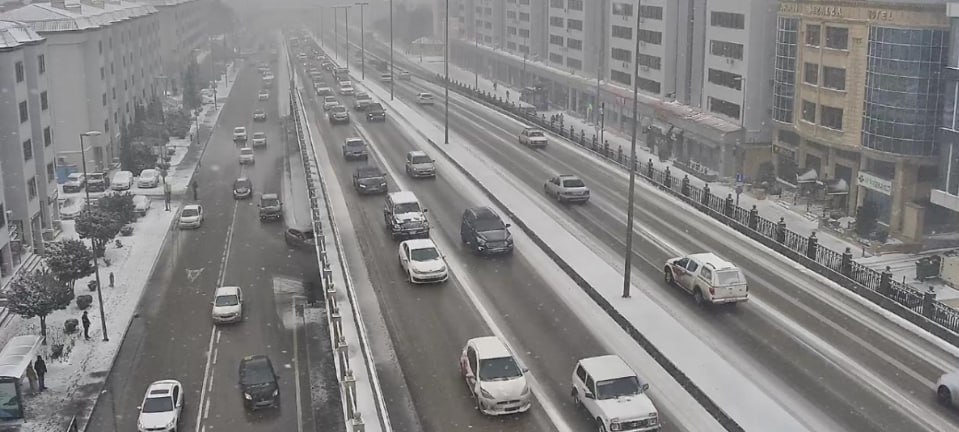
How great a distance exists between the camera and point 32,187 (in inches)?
2012

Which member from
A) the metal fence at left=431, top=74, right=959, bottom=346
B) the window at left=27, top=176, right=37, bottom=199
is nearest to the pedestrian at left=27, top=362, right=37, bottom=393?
the window at left=27, top=176, right=37, bottom=199

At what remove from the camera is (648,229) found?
41.1 m

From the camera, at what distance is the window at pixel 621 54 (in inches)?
3622

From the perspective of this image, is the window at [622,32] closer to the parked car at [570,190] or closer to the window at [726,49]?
the window at [726,49]

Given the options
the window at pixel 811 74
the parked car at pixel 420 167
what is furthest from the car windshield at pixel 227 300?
the window at pixel 811 74

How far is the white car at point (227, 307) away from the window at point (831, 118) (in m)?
36.3

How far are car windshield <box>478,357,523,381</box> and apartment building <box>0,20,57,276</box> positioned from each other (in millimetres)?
30162

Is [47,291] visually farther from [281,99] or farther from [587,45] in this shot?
[281,99]

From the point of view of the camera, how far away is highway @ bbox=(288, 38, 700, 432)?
23.3 m

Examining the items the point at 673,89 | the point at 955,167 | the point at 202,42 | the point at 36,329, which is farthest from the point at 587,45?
the point at 202,42

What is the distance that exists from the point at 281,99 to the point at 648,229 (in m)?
88.3

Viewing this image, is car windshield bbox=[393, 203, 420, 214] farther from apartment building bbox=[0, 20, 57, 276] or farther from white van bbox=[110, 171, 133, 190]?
white van bbox=[110, 171, 133, 190]

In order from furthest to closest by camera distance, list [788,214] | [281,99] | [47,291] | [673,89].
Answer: [281,99], [673,89], [788,214], [47,291]

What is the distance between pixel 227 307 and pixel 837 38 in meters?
38.4
